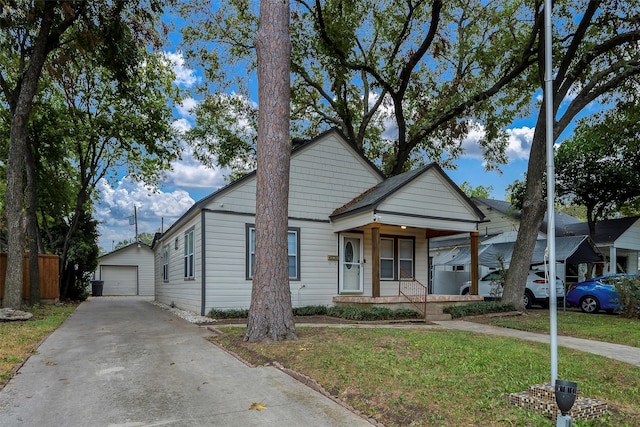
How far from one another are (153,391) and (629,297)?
43.4 ft

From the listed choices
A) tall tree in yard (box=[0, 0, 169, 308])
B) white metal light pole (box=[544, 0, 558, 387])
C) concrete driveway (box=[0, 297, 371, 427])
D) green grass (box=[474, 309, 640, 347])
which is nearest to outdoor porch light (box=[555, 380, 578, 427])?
white metal light pole (box=[544, 0, 558, 387])

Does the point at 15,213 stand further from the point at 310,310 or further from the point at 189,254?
the point at 310,310

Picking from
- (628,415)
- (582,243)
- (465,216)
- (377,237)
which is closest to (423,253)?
(465,216)

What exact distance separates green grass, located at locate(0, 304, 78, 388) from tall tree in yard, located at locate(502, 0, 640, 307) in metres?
12.3

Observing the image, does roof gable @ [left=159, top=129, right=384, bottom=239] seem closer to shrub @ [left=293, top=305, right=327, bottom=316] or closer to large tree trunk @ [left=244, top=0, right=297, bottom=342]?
shrub @ [left=293, top=305, right=327, bottom=316]

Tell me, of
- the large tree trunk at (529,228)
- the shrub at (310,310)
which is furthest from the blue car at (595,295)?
the shrub at (310,310)

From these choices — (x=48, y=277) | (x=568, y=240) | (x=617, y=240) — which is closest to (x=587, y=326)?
(x=568, y=240)

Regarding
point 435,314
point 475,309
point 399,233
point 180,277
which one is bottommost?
point 435,314

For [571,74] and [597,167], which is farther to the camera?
[597,167]

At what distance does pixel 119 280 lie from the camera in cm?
3219

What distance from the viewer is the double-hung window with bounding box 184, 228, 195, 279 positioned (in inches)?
520

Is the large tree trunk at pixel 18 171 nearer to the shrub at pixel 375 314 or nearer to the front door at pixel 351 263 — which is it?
the shrub at pixel 375 314

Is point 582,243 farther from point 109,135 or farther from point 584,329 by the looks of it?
point 109,135

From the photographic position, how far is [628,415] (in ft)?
12.7
